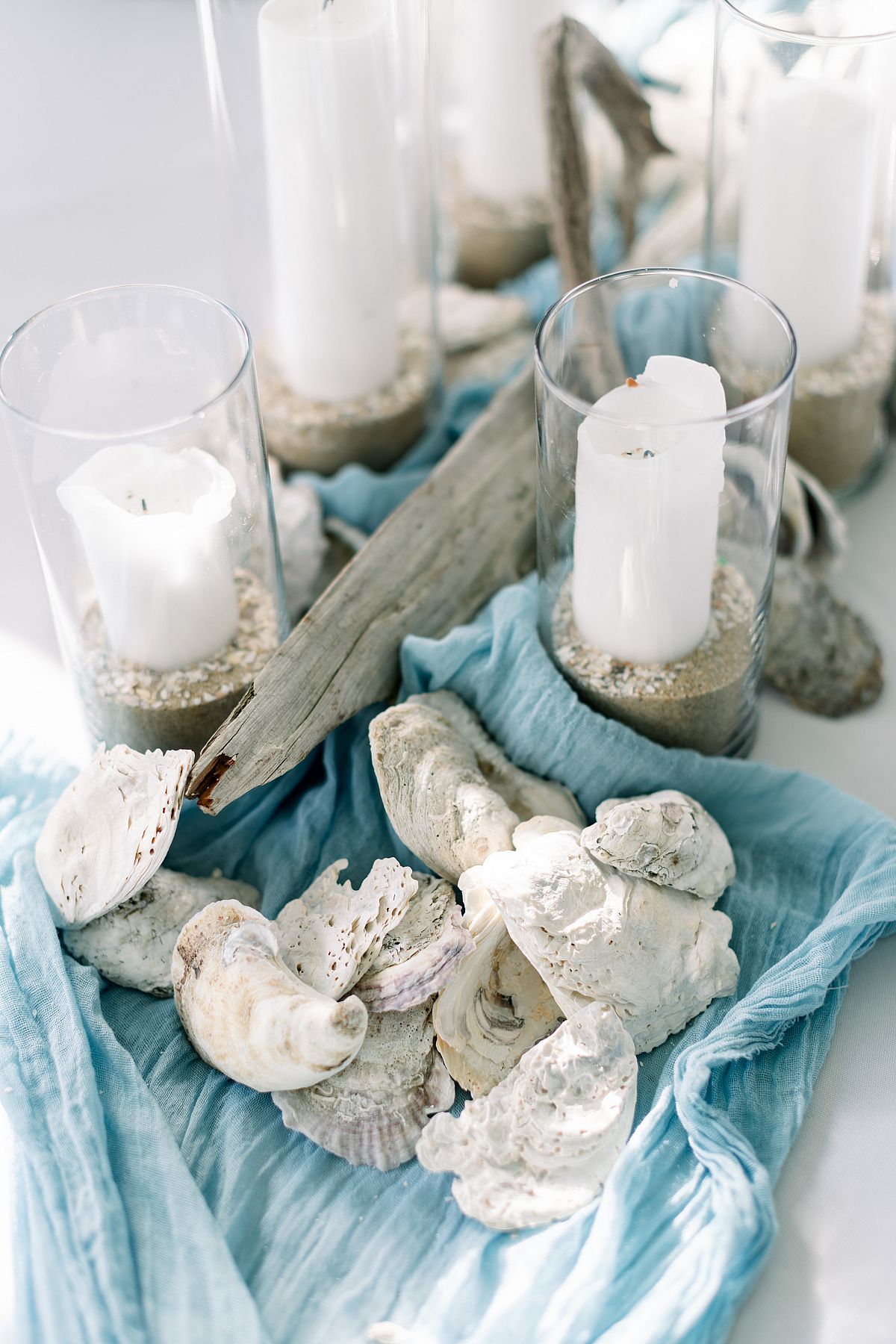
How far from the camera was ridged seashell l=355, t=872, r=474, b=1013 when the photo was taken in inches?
25.9

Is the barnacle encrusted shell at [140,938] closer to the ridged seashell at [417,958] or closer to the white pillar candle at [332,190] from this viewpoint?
the ridged seashell at [417,958]

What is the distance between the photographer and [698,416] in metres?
0.74

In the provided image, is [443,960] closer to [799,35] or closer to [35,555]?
[35,555]

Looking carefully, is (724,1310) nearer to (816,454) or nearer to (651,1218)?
(651,1218)

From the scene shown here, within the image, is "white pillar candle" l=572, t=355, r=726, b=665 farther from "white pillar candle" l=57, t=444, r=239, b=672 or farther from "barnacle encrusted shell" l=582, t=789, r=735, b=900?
"white pillar candle" l=57, t=444, r=239, b=672

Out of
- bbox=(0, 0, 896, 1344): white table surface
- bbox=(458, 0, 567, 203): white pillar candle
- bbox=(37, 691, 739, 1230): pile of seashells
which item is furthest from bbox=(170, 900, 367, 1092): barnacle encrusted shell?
bbox=(458, 0, 567, 203): white pillar candle

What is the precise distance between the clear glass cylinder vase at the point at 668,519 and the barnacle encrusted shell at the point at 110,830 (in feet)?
0.78

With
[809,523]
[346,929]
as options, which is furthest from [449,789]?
[809,523]

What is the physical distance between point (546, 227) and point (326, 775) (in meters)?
0.55

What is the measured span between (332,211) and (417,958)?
0.48 metres

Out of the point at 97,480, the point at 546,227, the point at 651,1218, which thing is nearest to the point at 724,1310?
the point at 651,1218

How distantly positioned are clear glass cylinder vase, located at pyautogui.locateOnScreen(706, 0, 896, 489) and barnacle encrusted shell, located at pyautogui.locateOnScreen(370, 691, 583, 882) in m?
0.29

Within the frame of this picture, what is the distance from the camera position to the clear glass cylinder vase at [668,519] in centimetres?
71

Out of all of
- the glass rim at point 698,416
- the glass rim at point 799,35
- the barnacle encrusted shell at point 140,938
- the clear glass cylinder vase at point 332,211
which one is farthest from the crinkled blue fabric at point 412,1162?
the glass rim at point 799,35
